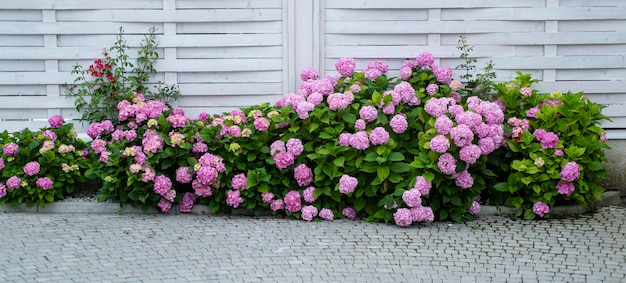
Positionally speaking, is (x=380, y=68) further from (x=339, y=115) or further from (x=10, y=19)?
(x=10, y=19)

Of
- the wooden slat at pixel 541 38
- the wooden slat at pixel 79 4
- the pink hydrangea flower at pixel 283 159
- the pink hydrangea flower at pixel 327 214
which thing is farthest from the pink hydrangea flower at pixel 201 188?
the wooden slat at pixel 541 38

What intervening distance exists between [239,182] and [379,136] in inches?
46.3

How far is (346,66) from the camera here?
24.6 feet

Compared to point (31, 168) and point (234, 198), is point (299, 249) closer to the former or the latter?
point (234, 198)

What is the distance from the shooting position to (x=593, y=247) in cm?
634

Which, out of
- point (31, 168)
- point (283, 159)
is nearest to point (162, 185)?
point (283, 159)

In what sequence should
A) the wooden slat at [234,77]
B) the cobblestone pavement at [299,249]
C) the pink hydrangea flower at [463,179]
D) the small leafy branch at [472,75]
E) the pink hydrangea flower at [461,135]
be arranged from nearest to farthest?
1. the cobblestone pavement at [299,249]
2. the pink hydrangea flower at [461,135]
3. the pink hydrangea flower at [463,179]
4. the small leafy branch at [472,75]
5. the wooden slat at [234,77]

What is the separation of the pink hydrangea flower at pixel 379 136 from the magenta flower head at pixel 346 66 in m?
0.78

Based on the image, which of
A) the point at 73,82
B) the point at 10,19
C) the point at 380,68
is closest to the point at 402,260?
the point at 380,68

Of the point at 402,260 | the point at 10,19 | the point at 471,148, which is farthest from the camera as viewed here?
the point at 10,19

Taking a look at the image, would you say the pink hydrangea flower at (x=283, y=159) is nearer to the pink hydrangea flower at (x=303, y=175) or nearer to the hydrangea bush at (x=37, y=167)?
the pink hydrangea flower at (x=303, y=175)

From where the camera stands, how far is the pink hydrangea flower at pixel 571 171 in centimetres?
692

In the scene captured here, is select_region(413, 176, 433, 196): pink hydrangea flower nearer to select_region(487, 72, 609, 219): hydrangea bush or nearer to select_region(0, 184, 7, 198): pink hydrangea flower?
select_region(487, 72, 609, 219): hydrangea bush

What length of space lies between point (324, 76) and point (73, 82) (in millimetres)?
2198
